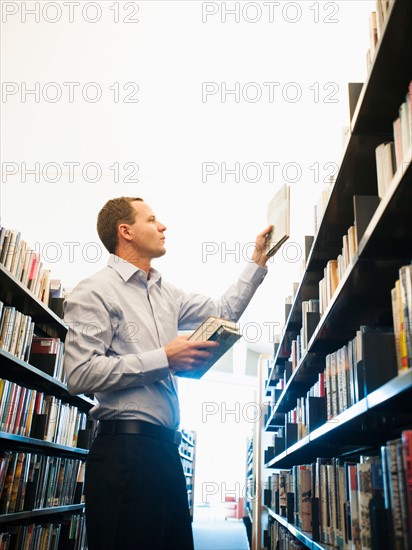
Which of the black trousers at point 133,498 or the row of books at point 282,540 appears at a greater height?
the black trousers at point 133,498

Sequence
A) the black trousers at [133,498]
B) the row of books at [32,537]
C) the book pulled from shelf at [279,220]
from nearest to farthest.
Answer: the black trousers at [133,498] → the book pulled from shelf at [279,220] → the row of books at [32,537]

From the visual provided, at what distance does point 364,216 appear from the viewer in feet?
4.68

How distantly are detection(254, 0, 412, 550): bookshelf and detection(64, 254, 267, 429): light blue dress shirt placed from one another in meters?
0.42

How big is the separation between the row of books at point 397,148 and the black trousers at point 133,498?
0.92 m

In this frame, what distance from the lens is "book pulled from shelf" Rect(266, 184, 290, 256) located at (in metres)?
1.69

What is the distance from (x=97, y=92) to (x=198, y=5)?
93 cm

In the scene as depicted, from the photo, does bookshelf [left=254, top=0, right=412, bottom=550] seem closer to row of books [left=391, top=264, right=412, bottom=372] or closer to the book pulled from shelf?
row of books [left=391, top=264, right=412, bottom=372]

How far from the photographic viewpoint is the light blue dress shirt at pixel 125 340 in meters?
1.43

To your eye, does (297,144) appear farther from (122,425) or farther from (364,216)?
(122,425)

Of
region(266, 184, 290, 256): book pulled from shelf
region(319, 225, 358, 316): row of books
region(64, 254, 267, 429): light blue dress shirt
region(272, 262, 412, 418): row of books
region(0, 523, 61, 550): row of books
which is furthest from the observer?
region(0, 523, 61, 550): row of books

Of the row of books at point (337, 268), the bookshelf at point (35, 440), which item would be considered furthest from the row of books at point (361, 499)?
the bookshelf at point (35, 440)

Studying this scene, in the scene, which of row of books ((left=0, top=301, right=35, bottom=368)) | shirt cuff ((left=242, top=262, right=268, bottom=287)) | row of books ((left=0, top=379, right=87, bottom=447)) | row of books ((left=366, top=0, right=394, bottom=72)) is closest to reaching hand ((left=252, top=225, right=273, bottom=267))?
shirt cuff ((left=242, top=262, right=268, bottom=287))

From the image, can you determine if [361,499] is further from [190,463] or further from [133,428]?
[190,463]

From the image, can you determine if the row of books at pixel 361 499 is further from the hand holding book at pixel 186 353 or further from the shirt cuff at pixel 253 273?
the shirt cuff at pixel 253 273
